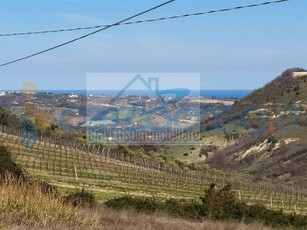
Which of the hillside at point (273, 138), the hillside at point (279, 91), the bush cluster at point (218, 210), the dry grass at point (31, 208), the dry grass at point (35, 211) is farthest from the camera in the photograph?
the hillside at point (279, 91)

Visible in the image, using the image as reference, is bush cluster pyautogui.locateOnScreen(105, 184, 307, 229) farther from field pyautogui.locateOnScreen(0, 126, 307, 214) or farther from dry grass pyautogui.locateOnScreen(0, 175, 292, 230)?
field pyautogui.locateOnScreen(0, 126, 307, 214)

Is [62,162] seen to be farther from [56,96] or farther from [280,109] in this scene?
[280,109]

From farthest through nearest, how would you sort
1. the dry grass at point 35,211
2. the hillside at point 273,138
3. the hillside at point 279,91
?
1. the hillside at point 279,91
2. the hillside at point 273,138
3. the dry grass at point 35,211

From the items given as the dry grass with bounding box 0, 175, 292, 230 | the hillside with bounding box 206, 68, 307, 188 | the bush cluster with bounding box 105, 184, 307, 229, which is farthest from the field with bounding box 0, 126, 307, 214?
the dry grass with bounding box 0, 175, 292, 230

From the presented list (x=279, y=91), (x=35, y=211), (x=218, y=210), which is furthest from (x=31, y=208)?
(x=279, y=91)

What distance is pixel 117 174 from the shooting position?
43.0 metres

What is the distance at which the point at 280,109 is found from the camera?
114 m

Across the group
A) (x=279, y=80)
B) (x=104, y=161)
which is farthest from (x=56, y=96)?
(x=279, y=80)

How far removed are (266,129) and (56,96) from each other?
44.3 metres

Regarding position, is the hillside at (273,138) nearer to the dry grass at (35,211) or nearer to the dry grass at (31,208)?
the dry grass at (35,211)

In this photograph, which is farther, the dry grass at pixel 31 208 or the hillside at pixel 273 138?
the hillside at pixel 273 138

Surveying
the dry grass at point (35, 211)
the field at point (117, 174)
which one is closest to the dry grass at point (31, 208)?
the dry grass at point (35, 211)

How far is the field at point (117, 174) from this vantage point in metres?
37.0

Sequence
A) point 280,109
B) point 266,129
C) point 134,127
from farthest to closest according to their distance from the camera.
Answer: point 280,109, point 266,129, point 134,127
